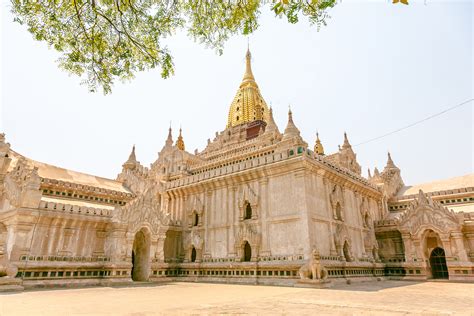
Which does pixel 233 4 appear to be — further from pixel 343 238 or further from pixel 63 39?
pixel 343 238

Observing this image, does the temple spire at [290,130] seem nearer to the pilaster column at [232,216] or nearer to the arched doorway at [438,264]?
the pilaster column at [232,216]

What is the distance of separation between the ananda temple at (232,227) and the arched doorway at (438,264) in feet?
0.28

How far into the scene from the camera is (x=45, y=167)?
92.8 feet

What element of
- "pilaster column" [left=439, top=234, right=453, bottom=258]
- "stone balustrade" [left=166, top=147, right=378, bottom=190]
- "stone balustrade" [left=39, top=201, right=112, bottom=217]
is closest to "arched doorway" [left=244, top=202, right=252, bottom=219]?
"stone balustrade" [left=166, top=147, right=378, bottom=190]

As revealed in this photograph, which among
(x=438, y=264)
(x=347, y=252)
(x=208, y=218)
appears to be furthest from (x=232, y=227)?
(x=438, y=264)

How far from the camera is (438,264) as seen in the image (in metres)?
28.7

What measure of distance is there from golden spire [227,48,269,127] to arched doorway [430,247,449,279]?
30829 millimetres

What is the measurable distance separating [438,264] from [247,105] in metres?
36.3

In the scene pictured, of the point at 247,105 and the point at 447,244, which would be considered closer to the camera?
the point at 447,244

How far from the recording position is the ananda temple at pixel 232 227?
21.3 meters

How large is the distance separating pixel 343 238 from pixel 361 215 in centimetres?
631

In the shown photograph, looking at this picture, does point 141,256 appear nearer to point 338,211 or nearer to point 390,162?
point 338,211

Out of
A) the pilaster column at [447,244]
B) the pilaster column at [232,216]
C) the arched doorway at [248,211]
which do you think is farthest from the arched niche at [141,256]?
the pilaster column at [447,244]

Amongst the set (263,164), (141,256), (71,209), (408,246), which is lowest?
(141,256)
